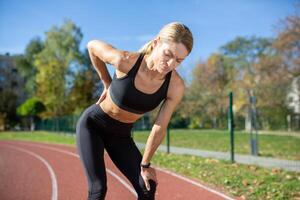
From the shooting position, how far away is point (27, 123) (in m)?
49.2

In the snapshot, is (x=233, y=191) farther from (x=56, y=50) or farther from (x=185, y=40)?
(x=56, y=50)

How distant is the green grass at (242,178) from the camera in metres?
6.58

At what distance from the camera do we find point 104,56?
3211mm

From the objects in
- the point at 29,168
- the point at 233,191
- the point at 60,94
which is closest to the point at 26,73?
the point at 60,94

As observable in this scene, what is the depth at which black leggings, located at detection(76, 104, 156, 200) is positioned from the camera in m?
3.24

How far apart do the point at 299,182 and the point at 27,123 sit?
45.5 m

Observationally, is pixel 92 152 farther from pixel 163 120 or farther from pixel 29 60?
pixel 29 60

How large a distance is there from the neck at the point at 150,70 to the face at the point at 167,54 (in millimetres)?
94

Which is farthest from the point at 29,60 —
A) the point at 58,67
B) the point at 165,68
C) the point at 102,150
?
the point at 165,68

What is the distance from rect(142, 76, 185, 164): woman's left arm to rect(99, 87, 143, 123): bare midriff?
26 centimetres

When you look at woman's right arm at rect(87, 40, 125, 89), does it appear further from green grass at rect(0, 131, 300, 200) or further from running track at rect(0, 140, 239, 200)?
green grass at rect(0, 131, 300, 200)

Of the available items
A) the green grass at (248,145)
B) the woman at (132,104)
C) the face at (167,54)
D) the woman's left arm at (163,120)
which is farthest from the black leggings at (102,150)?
the green grass at (248,145)

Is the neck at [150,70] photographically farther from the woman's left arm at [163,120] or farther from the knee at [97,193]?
the knee at [97,193]

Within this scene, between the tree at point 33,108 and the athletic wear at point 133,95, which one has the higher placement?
the tree at point 33,108
